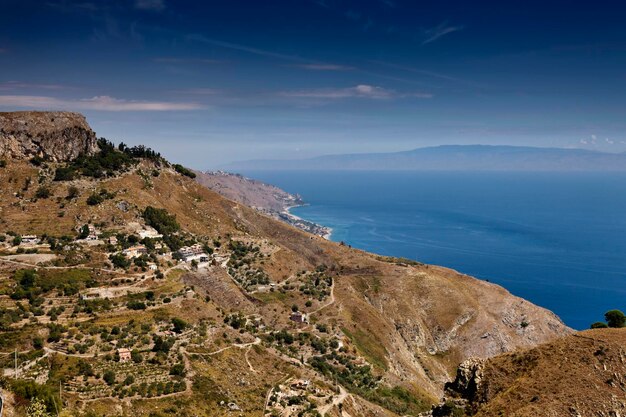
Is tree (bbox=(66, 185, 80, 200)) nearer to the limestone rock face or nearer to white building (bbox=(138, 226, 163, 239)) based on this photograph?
white building (bbox=(138, 226, 163, 239))

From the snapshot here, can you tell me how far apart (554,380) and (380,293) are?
77.6 m

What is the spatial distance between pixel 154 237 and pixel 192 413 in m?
50.7

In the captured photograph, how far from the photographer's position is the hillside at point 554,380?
31156 mm

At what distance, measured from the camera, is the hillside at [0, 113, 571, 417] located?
49.5 metres

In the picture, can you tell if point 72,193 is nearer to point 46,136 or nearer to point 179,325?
point 46,136

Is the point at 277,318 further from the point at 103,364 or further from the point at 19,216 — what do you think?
the point at 19,216

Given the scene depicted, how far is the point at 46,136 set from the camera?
10750cm

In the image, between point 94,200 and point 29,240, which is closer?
point 29,240

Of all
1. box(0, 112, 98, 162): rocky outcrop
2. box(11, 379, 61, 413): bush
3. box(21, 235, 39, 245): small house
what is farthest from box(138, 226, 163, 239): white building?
box(11, 379, 61, 413): bush

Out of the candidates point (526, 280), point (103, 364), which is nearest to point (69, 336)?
point (103, 364)

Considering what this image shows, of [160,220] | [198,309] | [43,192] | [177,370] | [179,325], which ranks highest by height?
[43,192]

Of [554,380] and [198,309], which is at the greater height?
[554,380]

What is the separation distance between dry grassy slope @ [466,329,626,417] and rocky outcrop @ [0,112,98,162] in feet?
350

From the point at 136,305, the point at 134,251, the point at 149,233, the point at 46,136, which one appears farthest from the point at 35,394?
the point at 46,136
